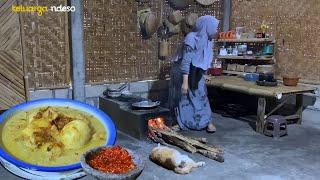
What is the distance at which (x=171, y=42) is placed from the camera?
8.91m

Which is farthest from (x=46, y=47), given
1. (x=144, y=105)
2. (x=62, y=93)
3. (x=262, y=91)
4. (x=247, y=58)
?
(x=247, y=58)

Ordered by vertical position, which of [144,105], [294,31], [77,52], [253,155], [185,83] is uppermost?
[294,31]

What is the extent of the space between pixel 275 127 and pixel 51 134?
4.09 meters

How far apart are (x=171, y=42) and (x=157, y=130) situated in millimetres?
3232

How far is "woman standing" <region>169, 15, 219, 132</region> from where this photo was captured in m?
6.65

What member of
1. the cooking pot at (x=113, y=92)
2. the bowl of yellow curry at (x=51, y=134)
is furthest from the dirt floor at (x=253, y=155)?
the cooking pot at (x=113, y=92)

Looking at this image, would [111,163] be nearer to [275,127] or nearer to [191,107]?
[191,107]

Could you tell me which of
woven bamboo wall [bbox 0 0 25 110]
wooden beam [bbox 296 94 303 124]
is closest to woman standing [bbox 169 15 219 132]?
wooden beam [bbox 296 94 303 124]

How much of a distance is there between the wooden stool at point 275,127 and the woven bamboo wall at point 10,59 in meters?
4.94

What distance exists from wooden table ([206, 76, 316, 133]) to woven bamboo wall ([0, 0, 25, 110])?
159 inches

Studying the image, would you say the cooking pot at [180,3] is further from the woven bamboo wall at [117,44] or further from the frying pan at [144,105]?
the frying pan at [144,105]

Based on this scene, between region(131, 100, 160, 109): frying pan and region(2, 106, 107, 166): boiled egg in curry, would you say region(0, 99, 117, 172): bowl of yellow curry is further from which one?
region(131, 100, 160, 109): frying pan

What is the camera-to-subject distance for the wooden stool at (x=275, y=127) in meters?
6.69

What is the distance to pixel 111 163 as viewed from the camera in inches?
148
